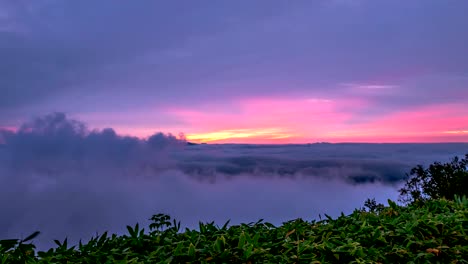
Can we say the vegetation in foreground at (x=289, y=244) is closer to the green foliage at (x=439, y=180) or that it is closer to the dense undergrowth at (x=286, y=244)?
the dense undergrowth at (x=286, y=244)

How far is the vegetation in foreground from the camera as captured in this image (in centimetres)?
396

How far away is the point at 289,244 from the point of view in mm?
4238

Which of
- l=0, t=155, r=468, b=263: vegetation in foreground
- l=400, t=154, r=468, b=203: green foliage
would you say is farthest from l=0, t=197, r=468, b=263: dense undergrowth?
l=400, t=154, r=468, b=203: green foliage

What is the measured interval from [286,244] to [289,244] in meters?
0.03

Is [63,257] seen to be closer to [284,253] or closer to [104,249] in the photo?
[104,249]

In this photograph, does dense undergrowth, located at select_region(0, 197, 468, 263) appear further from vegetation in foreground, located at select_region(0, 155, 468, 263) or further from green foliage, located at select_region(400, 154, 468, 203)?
green foliage, located at select_region(400, 154, 468, 203)

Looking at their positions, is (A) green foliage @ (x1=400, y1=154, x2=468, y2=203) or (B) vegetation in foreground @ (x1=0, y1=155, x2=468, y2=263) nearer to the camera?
(B) vegetation in foreground @ (x1=0, y1=155, x2=468, y2=263)

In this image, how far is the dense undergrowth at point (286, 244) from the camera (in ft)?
13.0

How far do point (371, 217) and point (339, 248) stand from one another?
4.27ft

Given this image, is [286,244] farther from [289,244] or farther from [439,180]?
[439,180]

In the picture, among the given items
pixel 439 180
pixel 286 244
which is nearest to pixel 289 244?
pixel 286 244

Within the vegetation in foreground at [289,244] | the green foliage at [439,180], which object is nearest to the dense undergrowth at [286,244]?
the vegetation in foreground at [289,244]

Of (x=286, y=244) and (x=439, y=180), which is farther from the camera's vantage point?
(x=439, y=180)

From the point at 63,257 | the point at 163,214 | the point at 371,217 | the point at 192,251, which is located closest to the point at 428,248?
the point at 371,217
